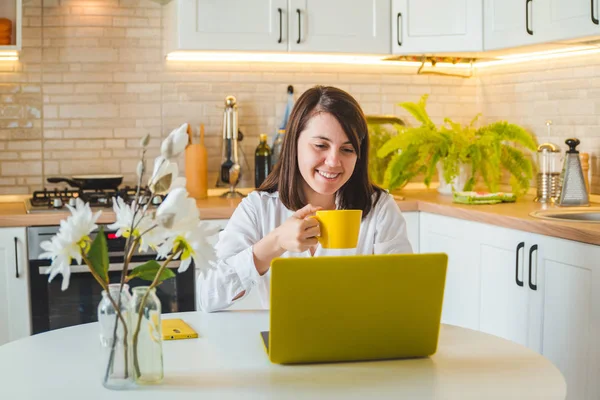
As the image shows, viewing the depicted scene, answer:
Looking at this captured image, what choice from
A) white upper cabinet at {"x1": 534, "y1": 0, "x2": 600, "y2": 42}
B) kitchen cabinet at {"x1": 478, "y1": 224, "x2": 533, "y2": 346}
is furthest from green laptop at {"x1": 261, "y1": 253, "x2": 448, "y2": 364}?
white upper cabinet at {"x1": 534, "y1": 0, "x2": 600, "y2": 42}

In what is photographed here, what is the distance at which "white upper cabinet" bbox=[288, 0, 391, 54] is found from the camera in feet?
12.3

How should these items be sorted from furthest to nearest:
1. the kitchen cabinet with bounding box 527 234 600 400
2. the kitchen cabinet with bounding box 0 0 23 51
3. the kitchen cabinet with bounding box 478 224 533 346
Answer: the kitchen cabinet with bounding box 0 0 23 51
the kitchen cabinet with bounding box 478 224 533 346
the kitchen cabinet with bounding box 527 234 600 400

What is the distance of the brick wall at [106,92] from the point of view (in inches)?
149

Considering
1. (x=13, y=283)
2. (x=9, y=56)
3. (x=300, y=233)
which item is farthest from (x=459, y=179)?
(x=300, y=233)

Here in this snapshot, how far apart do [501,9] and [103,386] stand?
2.67 m

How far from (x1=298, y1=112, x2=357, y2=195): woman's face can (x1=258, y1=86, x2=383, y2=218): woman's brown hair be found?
2 centimetres

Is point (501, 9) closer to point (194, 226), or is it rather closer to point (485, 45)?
point (485, 45)

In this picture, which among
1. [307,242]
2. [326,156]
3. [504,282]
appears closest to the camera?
[307,242]

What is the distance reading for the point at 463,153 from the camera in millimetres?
3660

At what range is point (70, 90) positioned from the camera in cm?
384

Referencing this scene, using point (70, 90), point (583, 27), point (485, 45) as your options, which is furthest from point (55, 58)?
point (583, 27)

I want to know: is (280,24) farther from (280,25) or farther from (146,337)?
(146,337)

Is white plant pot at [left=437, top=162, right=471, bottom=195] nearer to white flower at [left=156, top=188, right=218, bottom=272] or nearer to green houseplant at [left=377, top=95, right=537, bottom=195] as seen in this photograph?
green houseplant at [left=377, top=95, right=537, bottom=195]

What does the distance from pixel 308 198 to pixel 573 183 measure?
57.3 inches
